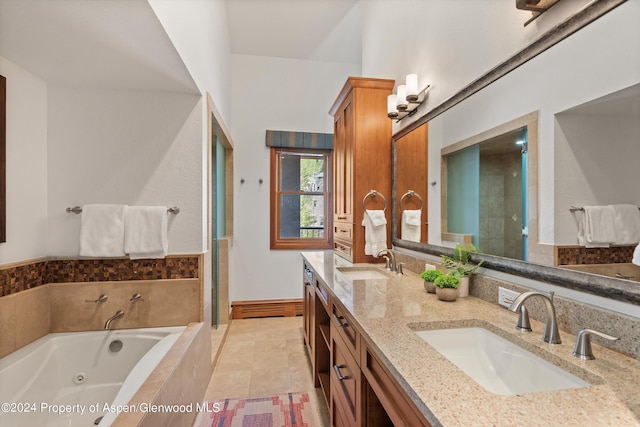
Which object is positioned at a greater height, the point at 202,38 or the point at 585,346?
the point at 202,38

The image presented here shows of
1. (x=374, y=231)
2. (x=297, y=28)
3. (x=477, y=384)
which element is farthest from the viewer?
(x=297, y=28)

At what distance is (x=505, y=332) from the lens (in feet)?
3.22

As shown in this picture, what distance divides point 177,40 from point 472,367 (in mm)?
1878

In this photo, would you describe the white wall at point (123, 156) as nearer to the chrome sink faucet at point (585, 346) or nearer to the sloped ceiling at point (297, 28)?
the sloped ceiling at point (297, 28)

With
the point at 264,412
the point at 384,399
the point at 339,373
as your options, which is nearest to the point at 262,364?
the point at 264,412

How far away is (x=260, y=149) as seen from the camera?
369 cm

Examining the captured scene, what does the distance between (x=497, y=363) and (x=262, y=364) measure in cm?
203

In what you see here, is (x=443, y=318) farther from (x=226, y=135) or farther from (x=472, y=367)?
(x=226, y=135)

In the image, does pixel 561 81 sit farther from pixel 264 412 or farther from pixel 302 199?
pixel 302 199

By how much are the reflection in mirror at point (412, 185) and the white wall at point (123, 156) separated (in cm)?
144

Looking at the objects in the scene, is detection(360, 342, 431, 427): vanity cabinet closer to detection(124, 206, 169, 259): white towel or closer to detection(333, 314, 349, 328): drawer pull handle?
detection(333, 314, 349, 328): drawer pull handle

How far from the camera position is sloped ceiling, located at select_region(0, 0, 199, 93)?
1197 mm

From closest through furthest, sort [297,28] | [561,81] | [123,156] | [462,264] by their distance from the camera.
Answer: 1. [561,81]
2. [462,264]
3. [123,156]
4. [297,28]

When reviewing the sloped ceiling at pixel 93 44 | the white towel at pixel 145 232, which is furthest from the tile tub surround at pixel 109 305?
the sloped ceiling at pixel 93 44
